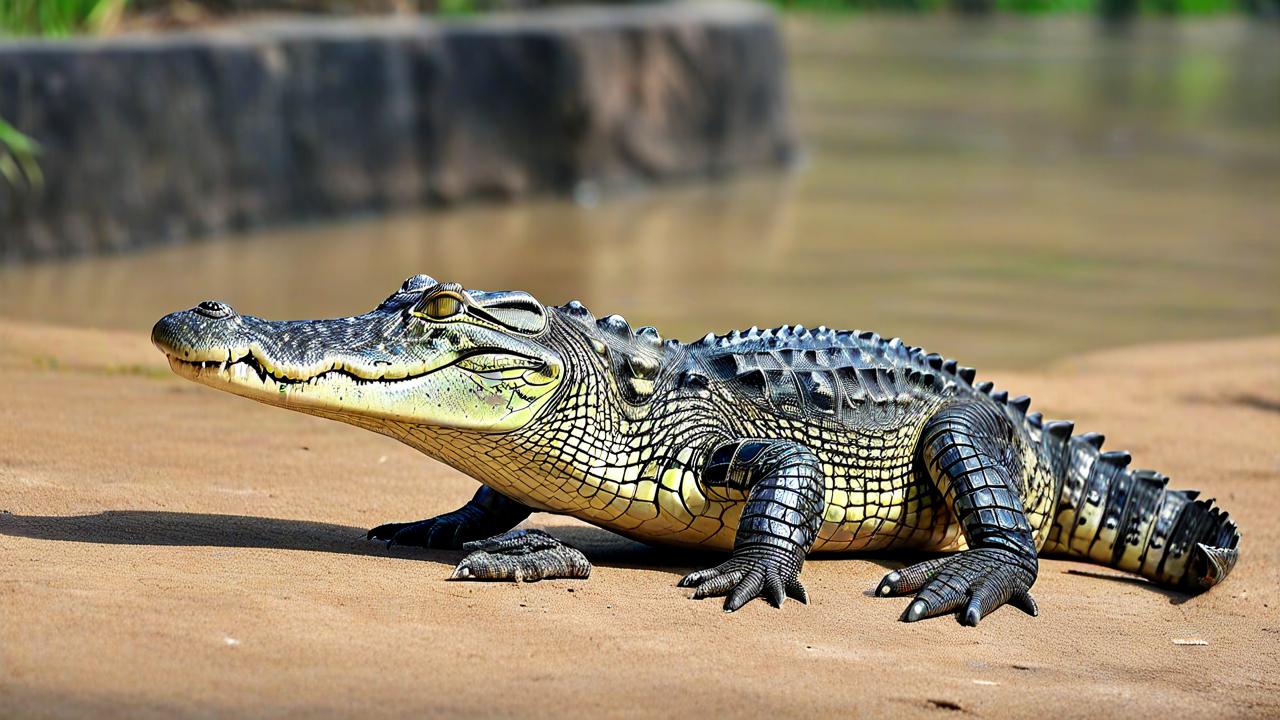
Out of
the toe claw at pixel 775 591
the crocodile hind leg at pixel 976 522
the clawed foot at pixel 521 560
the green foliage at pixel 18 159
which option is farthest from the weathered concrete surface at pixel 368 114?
the toe claw at pixel 775 591

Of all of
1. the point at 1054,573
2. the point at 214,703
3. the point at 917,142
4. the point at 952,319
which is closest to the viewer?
the point at 214,703

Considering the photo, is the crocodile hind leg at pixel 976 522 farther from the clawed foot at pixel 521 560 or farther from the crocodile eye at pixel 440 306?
the crocodile eye at pixel 440 306

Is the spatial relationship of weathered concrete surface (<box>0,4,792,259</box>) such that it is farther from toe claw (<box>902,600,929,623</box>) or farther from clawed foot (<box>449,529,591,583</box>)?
toe claw (<box>902,600,929,623</box>)

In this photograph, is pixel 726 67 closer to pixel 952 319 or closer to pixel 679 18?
pixel 679 18

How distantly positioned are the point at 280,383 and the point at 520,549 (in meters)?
0.72

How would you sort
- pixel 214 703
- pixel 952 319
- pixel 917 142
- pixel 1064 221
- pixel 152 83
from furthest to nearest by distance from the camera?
pixel 917 142
pixel 1064 221
pixel 152 83
pixel 952 319
pixel 214 703

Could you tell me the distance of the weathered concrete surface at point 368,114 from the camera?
9398 millimetres

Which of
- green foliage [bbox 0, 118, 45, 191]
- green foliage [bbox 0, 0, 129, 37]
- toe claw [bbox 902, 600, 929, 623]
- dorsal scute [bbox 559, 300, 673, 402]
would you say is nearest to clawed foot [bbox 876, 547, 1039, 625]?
toe claw [bbox 902, 600, 929, 623]

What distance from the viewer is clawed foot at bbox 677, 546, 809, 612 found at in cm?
377

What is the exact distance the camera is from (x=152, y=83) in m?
9.85

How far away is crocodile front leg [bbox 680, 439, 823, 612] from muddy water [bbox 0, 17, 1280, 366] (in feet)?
13.0

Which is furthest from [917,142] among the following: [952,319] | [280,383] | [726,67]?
[280,383]

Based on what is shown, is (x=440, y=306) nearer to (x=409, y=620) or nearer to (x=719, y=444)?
(x=719, y=444)

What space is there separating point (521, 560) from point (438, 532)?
1.65ft
